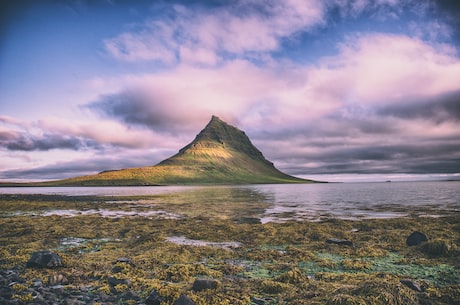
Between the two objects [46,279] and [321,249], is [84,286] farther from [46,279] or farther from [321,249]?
[321,249]

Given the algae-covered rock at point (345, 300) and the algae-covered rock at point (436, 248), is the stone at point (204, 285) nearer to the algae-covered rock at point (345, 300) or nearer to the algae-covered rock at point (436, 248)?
the algae-covered rock at point (345, 300)

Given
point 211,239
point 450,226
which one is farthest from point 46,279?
point 450,226

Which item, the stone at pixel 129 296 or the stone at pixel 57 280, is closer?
the stone at pixel 129 296

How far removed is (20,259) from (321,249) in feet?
57.1

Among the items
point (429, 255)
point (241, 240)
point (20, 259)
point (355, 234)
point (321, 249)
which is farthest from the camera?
point (355, 234)

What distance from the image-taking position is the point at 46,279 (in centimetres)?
1177

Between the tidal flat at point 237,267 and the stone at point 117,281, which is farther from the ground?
the stone at point 117,281

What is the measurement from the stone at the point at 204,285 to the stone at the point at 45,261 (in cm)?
714

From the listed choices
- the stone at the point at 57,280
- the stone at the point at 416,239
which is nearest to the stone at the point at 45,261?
the stone at the point at 57,280

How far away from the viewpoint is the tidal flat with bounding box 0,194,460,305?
1015 cm

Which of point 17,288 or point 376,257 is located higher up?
point 17,288

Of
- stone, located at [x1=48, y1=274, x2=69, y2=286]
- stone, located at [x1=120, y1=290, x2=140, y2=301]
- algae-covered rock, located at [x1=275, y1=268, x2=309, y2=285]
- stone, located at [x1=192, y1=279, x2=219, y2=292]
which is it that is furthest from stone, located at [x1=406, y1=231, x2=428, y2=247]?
stone, located at [x1=48, y1=274, x2=69, y2=286]

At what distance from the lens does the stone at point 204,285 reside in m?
10.9

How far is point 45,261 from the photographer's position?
13.4m
